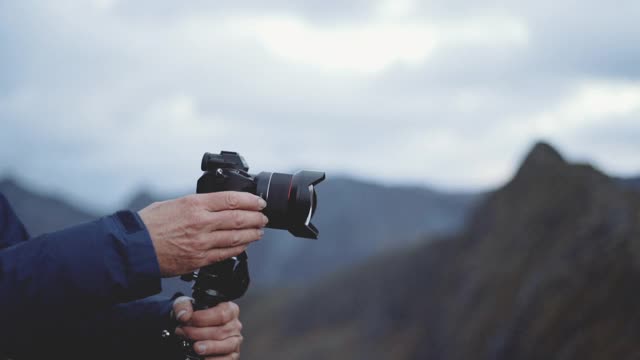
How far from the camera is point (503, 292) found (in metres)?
18.2

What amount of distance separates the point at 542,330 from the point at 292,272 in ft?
141

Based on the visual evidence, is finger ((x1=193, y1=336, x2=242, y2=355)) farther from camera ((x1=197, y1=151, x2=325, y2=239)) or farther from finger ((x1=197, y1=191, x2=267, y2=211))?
finger ((x1=197, y1=191, x2=267, y2=211))


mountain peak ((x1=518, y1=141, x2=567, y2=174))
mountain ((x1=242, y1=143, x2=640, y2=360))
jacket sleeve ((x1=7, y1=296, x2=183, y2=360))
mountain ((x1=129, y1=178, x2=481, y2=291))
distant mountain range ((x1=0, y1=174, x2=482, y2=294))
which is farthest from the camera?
mountain ((x1=129, y1=178, x2=481, y2=291))

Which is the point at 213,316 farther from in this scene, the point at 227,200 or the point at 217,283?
the point at 227,200

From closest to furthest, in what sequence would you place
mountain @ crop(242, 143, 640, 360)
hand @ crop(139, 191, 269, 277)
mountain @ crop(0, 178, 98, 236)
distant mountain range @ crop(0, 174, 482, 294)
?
1. hand @ crop(139, 191, 269, 277)
2. mountain @ crop(242, 143, 640, 360)
3. mountain @ crop(0, 178, 98, 236)
4. distant mountain range @ crop(0, 174, 482, 294)

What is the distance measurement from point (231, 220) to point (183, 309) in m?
0.68

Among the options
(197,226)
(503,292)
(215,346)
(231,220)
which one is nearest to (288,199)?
(231,220)

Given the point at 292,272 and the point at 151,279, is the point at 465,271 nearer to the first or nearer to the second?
the point at 151,279

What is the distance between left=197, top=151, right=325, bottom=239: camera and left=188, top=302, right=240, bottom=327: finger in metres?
0.41

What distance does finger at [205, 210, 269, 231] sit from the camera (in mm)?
2898

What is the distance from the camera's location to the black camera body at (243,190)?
3.16 metres

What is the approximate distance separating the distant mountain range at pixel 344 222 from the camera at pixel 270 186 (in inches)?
1924

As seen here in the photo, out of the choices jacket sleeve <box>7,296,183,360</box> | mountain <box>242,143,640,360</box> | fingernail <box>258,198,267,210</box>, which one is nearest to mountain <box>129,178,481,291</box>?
mountain <box>242,143,640,360</box>

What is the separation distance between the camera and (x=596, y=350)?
37.4 feet
